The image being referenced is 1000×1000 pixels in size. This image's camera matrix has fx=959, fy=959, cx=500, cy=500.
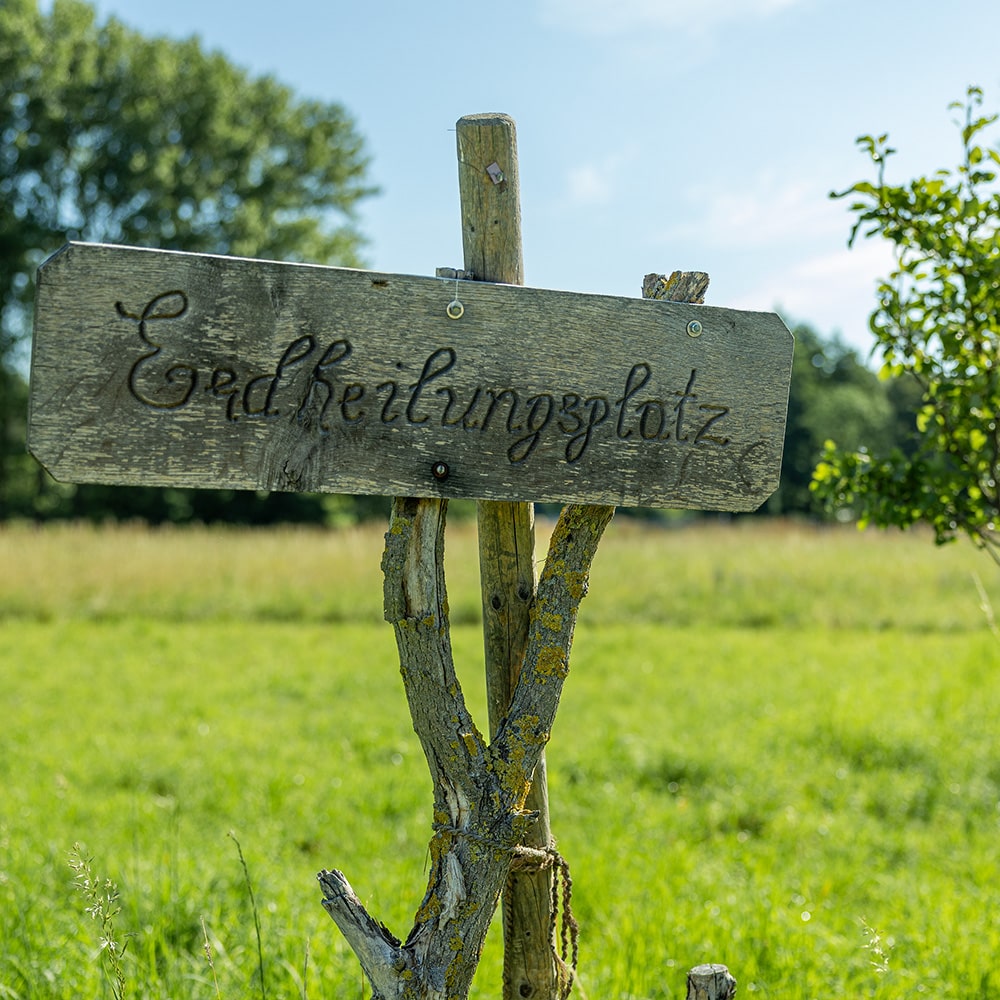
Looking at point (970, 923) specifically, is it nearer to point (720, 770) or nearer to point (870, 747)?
point (720, 770)

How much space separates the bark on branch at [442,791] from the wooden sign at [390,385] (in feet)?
0.66

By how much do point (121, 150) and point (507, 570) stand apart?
3035 centimetres

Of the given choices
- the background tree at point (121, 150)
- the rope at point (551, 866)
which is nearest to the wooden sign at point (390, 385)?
the rope at point (551, 866)

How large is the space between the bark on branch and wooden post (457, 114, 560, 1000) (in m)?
0.21

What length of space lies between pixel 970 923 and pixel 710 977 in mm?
2271

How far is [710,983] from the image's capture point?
2.10m

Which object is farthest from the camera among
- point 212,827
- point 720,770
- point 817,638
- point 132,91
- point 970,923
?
point 132,91

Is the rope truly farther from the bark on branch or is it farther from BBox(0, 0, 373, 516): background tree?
BBox(0, 0, 373, 516): background tree

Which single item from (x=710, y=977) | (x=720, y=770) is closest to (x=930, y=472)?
(x=710, y=977)

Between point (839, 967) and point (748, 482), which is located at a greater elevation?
point (748, 482)

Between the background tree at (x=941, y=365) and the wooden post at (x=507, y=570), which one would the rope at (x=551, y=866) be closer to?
the wooden post at (x=507, y=570)

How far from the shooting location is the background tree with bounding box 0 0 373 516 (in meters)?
27.2

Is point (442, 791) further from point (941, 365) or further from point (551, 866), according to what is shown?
point (941, 365)

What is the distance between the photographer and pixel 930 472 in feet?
10.5
